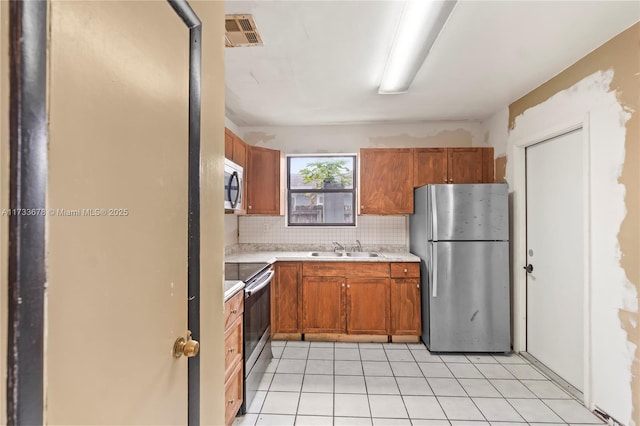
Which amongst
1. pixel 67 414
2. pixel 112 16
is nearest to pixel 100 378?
pixel 67 414

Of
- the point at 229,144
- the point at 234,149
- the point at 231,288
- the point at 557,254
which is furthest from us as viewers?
the point at 234,149

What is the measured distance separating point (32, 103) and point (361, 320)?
10.6 ft

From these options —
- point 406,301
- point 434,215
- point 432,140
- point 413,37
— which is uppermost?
point 413,37

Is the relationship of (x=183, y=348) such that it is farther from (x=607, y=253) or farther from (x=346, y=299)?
(x=346, y=299)

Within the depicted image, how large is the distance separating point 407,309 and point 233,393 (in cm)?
201

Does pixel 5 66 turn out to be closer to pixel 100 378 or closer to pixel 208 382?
pixel 100 378

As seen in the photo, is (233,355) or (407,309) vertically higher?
(233,355)

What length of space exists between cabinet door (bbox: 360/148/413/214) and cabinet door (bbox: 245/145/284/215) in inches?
39.7

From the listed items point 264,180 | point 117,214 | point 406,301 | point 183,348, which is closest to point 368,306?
point 406,301

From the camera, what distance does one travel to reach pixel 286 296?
330 cm

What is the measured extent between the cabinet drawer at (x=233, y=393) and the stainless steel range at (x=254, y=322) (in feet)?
0.22

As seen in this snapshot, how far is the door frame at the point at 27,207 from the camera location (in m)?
0.38

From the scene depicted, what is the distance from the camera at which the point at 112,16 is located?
1.80 feet

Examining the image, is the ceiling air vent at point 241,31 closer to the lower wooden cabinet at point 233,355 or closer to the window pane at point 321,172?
the lower wooden cabinet at point 233,355
